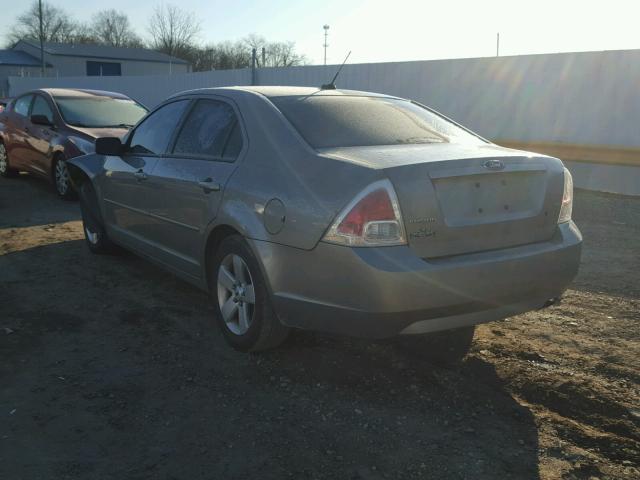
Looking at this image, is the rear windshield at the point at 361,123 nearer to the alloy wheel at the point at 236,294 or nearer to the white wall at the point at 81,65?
the alloy wheel at the point at 236,294

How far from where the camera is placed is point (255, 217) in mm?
3414

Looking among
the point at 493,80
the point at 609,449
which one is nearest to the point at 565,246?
the point at 609,449

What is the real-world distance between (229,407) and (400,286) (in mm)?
1092

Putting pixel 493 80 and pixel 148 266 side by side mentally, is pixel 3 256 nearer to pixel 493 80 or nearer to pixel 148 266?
pixel 148 266

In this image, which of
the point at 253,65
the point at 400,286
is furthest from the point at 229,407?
the point at 253,65

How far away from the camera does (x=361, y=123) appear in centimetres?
380

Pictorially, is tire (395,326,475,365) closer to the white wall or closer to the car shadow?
the car shadow

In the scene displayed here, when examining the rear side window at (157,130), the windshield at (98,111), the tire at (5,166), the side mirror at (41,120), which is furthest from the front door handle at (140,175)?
the tire at (5,166)

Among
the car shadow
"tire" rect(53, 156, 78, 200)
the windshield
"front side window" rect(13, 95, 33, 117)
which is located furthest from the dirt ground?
"front side window" rect(13, 95, 33, 117)

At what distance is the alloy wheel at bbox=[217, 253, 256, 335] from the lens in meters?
3.63

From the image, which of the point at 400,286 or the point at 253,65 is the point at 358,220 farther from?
the point at 253,65

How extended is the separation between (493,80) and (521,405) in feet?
30.7

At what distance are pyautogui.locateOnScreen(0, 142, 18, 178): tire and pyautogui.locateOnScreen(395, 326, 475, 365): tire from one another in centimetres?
972

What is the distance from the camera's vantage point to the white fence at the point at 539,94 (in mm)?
9859
